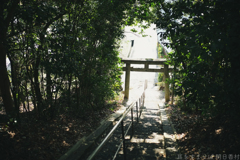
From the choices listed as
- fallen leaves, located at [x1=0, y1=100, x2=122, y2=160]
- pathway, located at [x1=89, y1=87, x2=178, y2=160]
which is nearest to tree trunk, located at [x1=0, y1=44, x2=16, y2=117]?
fallen leaves, located at [x1=0, y1=100, x2=122, y2=160]

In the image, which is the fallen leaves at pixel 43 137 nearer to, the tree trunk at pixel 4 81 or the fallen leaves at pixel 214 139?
the tree trunk at pixel 4 81

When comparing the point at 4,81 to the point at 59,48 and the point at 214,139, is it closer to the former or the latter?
the point at 59,48

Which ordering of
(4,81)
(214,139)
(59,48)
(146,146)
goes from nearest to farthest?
(214,139)
(4,81)
(59,48)
(146,146)

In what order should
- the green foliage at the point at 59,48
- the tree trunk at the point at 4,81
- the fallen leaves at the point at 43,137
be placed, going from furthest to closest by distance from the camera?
1. the green foliage at the point at 59,48
2. the tree trunk at the point at 4,81
3. the fallen leaves at the point at 43,137

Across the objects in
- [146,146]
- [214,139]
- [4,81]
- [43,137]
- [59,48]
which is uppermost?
[59,48]

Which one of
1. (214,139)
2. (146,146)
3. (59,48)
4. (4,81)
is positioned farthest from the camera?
(146,146)

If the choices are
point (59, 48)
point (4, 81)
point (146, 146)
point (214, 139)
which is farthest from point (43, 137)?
point (214, 139)

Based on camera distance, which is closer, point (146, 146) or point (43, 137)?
point (43, 137)

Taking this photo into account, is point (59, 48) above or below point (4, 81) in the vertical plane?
above

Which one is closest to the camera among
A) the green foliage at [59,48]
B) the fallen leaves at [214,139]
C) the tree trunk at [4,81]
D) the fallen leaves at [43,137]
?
the fallen leaves at [214,139]

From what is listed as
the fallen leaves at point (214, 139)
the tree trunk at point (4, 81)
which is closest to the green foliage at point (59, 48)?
the tree trunk at point (4, 81)

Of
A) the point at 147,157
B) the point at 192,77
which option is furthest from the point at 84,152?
the point at 192,77

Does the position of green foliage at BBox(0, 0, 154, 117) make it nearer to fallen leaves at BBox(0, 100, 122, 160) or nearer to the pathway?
fallen leaves at BBox(0, 100, 122, 160)

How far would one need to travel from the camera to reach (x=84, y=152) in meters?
3.46
